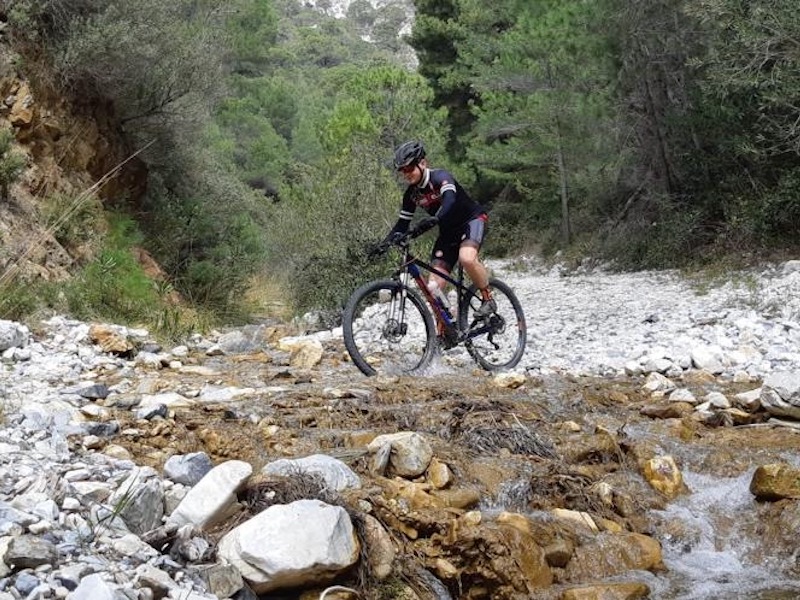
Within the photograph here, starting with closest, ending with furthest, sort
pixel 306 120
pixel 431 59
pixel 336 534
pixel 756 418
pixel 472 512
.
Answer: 1. pixel 336 534
2. pixel 472 512
3. pixel 756 418
4. pixel 431 59
5. pixel 306 120

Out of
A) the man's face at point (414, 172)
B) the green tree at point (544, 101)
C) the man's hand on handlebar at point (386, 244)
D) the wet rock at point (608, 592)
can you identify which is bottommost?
the wet rock at point (608, 592)

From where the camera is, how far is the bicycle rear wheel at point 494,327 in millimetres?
6625

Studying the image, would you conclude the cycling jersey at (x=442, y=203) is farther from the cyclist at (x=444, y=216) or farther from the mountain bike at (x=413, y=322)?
the mountain bike at (x=413, y=322)

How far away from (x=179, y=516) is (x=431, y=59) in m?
27.1

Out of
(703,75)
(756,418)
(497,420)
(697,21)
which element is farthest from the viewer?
(703,75)

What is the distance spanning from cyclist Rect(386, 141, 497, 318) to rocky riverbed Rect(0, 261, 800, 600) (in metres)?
0.82

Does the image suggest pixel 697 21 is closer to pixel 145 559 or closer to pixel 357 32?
pixel 145 559

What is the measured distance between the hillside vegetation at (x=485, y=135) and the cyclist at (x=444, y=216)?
3.97m

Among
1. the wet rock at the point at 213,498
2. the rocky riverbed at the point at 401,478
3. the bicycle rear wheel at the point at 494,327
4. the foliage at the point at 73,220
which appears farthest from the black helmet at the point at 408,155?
the foliage at the point at 73,220

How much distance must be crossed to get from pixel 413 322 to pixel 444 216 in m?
0.89

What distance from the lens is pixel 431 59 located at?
1108 inches

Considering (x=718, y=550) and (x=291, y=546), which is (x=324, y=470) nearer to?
(x=291, y=546)

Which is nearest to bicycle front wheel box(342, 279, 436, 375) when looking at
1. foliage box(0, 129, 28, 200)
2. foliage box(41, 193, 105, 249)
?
foliage box(41, 193, 105, 249)

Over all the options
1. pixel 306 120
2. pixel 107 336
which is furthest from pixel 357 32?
pixel 107 336
